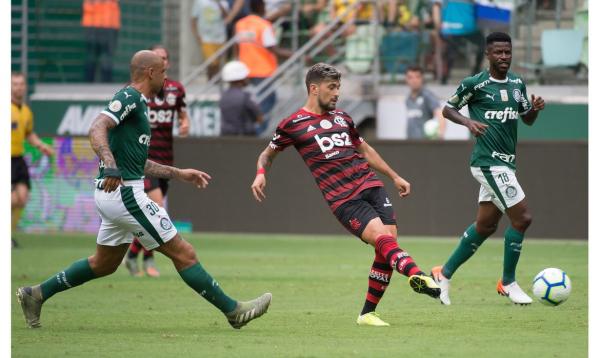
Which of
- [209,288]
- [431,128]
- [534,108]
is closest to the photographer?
[209,288]

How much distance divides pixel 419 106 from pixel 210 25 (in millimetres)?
5147

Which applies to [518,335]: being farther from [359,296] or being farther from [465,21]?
[465,21]

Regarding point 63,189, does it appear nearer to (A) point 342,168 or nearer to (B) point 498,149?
(B) point 498,149

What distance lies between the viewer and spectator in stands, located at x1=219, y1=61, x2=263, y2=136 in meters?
21.0

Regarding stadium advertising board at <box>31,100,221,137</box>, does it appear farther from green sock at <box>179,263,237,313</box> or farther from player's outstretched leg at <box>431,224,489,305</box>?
green sock at <box>179,263,237,313</box>

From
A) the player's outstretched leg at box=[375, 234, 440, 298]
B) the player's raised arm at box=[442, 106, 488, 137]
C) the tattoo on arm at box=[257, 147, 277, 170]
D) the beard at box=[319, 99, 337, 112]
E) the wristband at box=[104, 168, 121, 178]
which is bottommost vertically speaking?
the player's outstretched leg at box=[375, 234, 440, 298]

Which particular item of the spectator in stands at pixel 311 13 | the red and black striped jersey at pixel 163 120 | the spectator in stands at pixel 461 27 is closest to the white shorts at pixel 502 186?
the red and black striped jersey at pixel 163 120

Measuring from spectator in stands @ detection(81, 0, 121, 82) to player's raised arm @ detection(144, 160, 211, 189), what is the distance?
14.4 meters

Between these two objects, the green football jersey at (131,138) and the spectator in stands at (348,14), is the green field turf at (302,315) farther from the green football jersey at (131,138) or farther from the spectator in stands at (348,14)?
the spectator in stands at (348,14)

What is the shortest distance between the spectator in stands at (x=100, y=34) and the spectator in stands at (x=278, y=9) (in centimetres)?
319

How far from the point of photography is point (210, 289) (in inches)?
377

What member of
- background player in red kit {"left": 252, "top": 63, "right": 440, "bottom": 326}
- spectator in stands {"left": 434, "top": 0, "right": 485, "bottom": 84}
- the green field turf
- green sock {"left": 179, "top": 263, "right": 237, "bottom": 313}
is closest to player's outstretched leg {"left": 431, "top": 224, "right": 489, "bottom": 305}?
the green field turf

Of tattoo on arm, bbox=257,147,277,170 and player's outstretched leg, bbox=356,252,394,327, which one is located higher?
tattoo on arm, bbox=257,147,277,170

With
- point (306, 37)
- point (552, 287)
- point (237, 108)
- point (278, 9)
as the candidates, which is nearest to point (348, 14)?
point (306, 37)
